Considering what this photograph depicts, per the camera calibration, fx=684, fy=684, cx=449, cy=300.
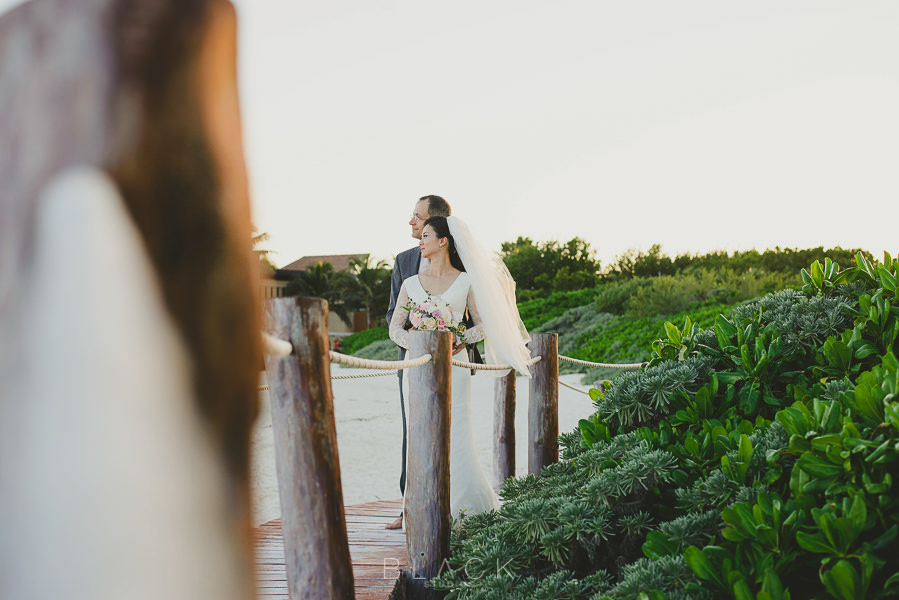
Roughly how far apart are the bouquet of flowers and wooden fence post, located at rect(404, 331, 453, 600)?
48.2 inches

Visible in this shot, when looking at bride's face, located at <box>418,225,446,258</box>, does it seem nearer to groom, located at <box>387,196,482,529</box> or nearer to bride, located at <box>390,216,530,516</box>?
bride, located at <box>390,216,530,516</box>

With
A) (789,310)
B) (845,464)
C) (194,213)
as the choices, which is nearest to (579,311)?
(789,310)

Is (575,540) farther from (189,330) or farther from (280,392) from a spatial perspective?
(189,330)

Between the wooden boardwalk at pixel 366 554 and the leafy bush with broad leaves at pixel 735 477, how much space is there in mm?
404

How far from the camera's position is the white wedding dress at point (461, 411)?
4684 millimetres

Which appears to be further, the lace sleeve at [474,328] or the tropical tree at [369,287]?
the tropical tree at [369,287]

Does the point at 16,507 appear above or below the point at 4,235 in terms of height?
below

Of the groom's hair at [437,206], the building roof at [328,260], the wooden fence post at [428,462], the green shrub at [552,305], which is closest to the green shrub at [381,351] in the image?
the green shrub at [552,305]

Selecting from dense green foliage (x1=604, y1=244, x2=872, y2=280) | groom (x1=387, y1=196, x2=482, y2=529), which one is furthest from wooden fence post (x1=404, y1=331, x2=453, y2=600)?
dense green foliage (x1=604, y1=244, x2=872, y2=280)

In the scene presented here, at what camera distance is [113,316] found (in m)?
0.68

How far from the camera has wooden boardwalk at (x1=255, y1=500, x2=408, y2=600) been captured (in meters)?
3.42

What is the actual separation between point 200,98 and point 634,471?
2.33 m

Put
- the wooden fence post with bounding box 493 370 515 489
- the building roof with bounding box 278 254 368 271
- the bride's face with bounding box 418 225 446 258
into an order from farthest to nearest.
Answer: the building roof with bounding box 278 254 368 271, the wooden fence post with bounding box 493 370 515 489, the bride's face with bounding box 418 225 446 258

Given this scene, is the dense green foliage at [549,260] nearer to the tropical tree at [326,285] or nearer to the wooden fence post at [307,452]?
the tropical tree at [326,285]
